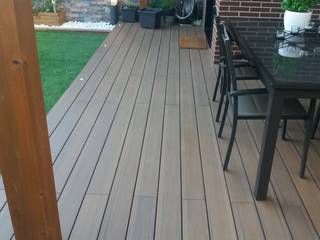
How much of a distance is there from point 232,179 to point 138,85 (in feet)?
5.68

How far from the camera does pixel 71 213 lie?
6.42ft

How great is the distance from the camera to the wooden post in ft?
3.49

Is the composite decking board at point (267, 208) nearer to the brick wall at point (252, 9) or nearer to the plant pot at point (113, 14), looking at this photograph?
the brick wall at point (252, 9)

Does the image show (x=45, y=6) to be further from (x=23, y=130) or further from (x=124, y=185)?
(x=23, y=130)

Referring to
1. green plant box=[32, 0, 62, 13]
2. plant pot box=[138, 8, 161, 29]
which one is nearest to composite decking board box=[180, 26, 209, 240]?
plant pot box=[138, 8, 161, 29]

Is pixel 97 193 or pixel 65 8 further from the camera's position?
pixel 65 8

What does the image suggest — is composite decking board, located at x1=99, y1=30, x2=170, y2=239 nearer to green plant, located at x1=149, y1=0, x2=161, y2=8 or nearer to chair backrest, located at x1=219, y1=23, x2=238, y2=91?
chair backrest, located at x1=219, y1=23, x2=238, y2=91

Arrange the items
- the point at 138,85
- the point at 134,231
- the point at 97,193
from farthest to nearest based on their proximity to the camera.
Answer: the point at 138,85
the point at 97,193
the point at 134,231

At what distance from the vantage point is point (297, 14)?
264cm

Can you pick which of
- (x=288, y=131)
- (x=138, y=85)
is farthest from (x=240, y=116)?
(x=138, y=85)

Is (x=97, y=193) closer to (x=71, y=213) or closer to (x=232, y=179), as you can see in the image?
(x=71, y=213)

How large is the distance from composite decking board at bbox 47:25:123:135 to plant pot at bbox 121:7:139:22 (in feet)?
3.71

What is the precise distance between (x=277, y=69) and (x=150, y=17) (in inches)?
166

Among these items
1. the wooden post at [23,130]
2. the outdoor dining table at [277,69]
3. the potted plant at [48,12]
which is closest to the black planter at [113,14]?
the potted plant at [48,12]
